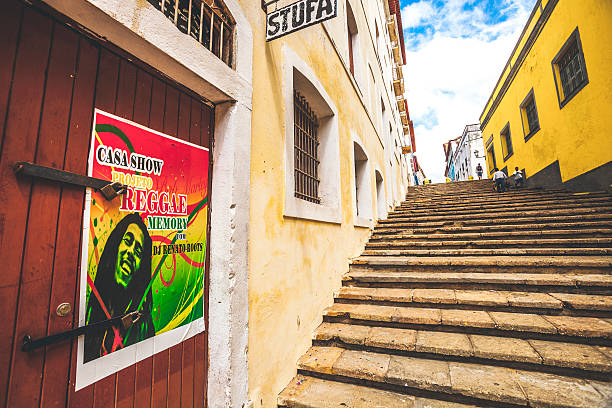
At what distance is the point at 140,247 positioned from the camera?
1499mm

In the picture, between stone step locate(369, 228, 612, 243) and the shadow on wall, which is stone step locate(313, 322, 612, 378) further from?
the shadow on wall

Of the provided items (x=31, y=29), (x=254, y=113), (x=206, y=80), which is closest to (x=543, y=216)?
(x=254, y=113)

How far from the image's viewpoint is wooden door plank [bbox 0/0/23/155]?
3.53 ft

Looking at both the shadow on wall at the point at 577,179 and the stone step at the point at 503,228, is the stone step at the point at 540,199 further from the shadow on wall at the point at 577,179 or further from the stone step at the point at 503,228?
the stone step at the point at 503,228

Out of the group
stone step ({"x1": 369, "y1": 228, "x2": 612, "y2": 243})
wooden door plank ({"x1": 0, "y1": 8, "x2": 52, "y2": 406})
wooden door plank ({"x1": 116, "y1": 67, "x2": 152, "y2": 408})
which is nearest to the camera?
wooden door plank ({"x1": 0, "y1": 8, "x2": 52, "y2": 406})

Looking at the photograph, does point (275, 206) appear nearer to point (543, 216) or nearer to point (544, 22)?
point (543, 216)

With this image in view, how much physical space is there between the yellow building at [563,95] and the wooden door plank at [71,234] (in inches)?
398

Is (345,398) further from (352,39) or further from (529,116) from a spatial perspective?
(529,116)

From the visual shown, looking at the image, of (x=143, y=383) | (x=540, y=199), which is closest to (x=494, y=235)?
(x=540, y=199)

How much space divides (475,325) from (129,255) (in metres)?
3.48

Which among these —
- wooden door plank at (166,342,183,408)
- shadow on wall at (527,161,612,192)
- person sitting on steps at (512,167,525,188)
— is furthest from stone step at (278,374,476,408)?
person sitting on steps at (512,167,525,188)

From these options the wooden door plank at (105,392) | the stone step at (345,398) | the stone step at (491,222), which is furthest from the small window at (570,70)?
the wooden door plank at (105,392)

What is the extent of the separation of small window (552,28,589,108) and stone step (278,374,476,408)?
9462mm

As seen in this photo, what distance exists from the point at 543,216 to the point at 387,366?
5.67 meters
